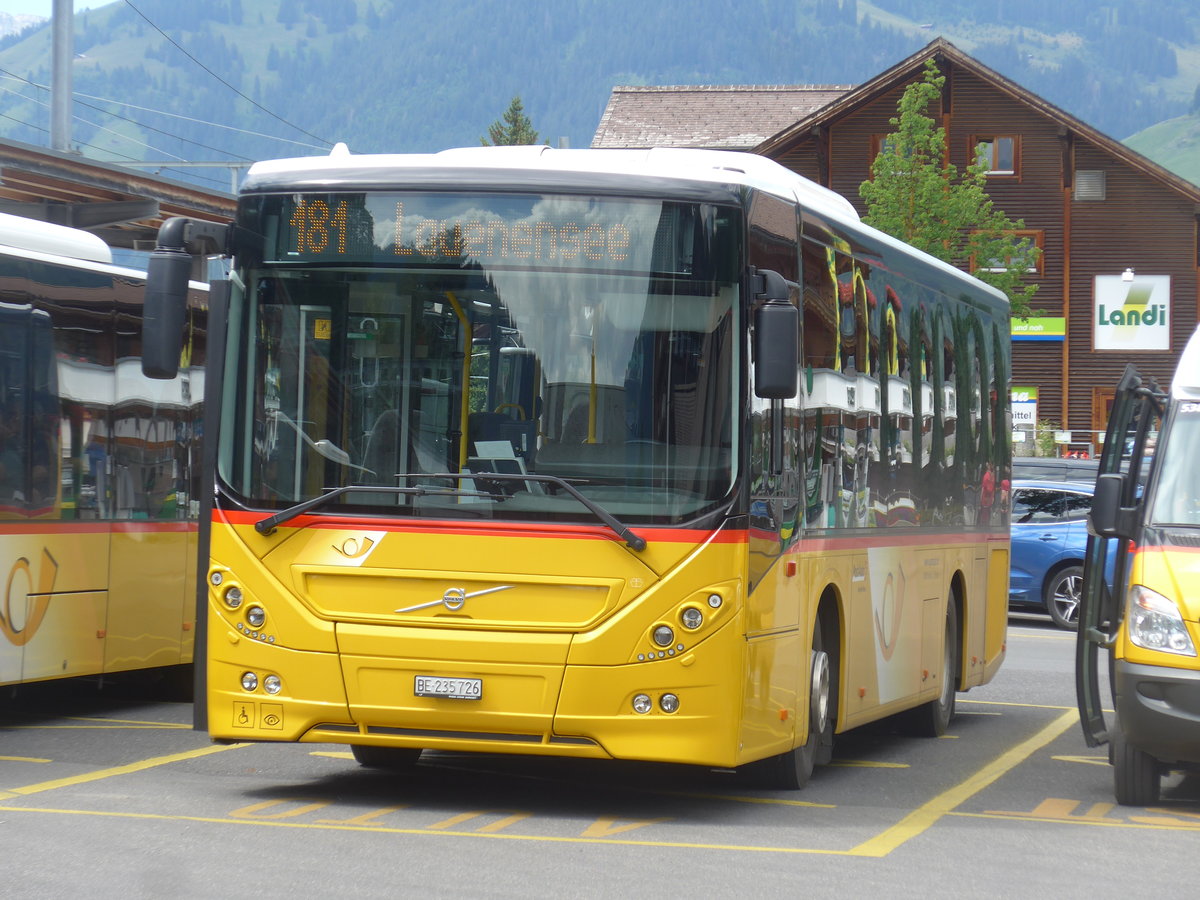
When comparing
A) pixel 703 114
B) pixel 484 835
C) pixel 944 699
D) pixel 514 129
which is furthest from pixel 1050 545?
pixel 514 129

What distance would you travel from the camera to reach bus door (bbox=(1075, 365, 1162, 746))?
34.7 ft

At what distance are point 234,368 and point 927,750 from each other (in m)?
5.71

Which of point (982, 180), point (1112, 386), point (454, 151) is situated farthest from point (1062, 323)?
point (454, 151)

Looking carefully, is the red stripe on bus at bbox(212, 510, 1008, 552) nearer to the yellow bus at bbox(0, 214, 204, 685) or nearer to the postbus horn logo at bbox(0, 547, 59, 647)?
the postbus horn logo at bbox(0, 547, 59, 647)

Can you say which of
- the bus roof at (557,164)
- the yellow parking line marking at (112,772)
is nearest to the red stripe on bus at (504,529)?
the bus roof at (557,164)

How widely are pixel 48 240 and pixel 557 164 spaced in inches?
188

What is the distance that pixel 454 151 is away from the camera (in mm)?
9508

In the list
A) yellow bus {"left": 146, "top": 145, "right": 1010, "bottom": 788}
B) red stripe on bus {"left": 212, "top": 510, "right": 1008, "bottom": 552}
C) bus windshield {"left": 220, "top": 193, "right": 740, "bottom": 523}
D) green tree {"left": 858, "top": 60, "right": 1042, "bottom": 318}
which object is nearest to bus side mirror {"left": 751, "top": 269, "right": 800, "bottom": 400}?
yellow bus {"left": 146, "top": 145, "right": 1010, "bottom": 788}

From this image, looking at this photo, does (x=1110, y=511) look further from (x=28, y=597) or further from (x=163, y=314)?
(x=28, y=597)

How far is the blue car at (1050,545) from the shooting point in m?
24.7

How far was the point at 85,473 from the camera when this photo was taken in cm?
1278

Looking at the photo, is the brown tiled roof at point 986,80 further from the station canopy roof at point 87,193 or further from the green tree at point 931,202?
the station canopy roof at point 87,193

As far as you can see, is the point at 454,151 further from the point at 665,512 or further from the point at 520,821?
the point at 520,821

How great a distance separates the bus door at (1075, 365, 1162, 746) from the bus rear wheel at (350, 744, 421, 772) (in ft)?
11.7
